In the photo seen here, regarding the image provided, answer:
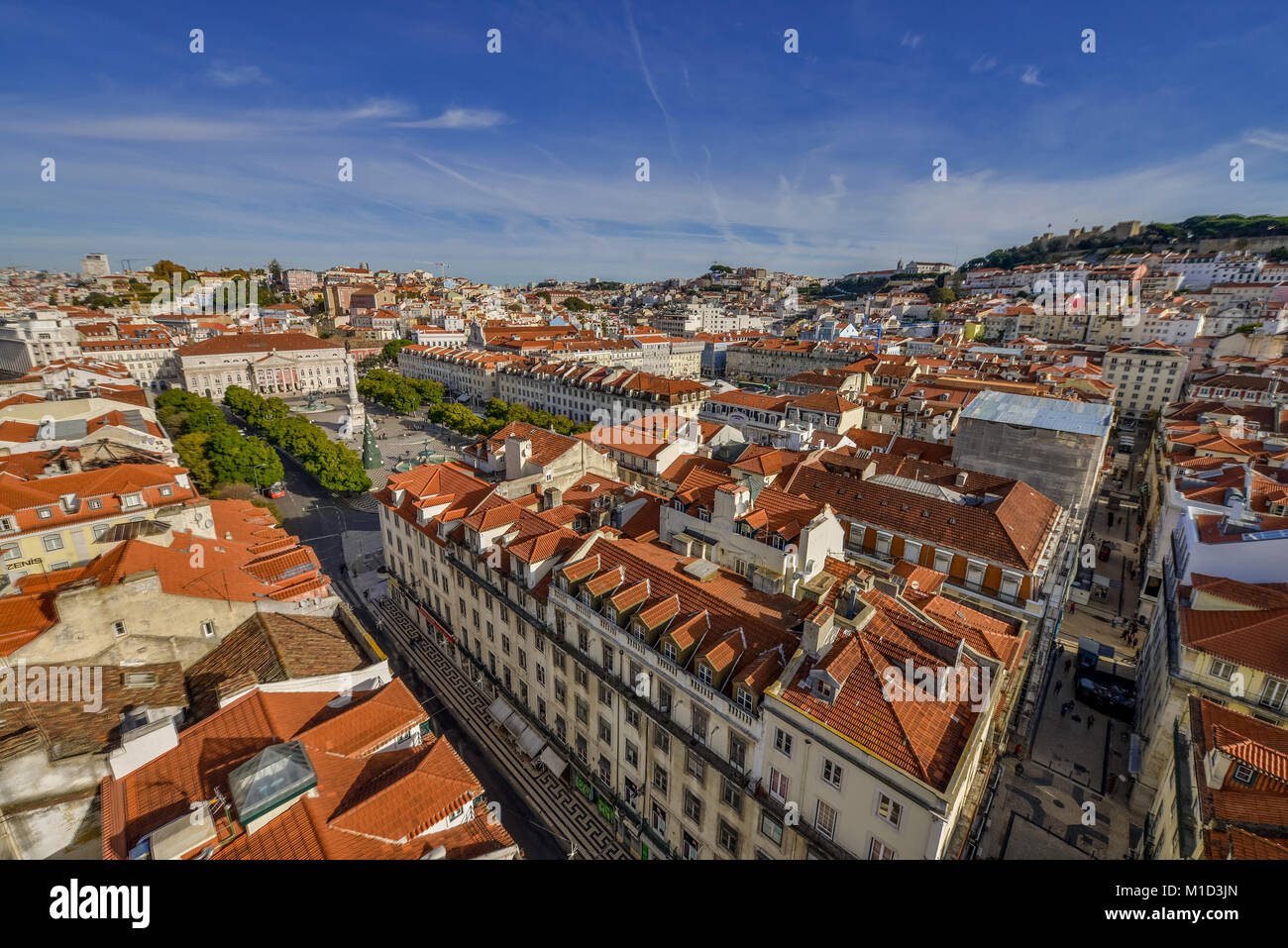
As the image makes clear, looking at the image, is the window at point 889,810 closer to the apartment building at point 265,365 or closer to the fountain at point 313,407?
the fountain at point 313,407

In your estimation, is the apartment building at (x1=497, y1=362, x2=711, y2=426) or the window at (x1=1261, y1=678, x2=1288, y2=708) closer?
the window at (x1=1261, y1=678, x2=1288, y2=708)

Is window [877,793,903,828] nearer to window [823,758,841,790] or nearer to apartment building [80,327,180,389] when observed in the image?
window [823,758,841,790]

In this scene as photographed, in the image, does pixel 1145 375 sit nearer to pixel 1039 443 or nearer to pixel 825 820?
pixel 1039 443

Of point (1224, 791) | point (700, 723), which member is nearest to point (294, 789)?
point (700, 723)

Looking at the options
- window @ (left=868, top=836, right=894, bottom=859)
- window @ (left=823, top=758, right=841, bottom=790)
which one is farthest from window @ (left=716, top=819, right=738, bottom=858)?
window @ (left=868, top=836, right=894, bottom=859)

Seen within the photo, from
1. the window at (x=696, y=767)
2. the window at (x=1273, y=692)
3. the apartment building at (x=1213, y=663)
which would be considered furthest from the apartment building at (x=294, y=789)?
the window at (x=1273, y=692)
